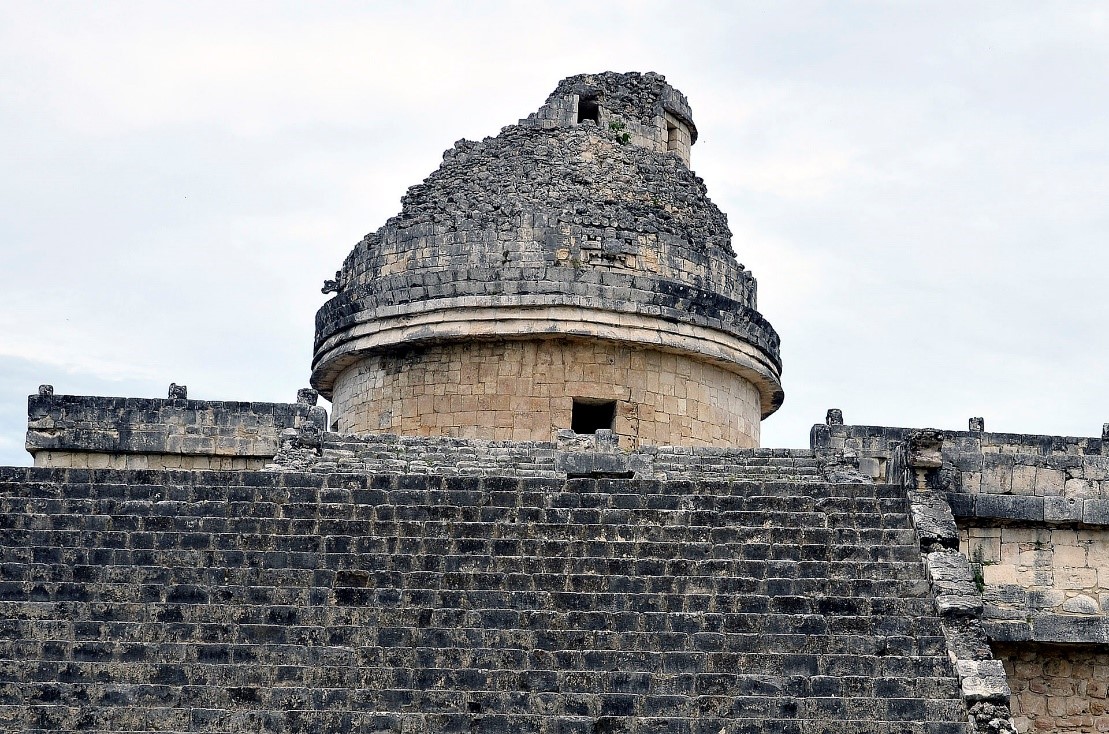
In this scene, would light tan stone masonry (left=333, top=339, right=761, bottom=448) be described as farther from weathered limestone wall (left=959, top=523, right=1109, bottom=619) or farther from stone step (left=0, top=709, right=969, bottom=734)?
stone step (left=0, top=709, right=969, bottom=734)

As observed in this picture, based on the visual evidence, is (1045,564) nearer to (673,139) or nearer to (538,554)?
(538,554)

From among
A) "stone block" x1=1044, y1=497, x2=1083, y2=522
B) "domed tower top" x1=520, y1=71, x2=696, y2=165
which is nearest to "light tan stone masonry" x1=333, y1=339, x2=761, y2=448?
"domed tower top" x1=520, y1=71, x2=696, y2=165

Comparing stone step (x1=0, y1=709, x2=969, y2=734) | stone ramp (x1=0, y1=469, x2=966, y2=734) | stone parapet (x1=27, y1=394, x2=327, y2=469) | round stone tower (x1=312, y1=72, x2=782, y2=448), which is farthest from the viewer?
round stone tower (x1=312, y1=72, x2=782, y2=448)

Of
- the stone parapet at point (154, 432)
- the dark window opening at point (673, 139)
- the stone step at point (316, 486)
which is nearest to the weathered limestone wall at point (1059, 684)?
the stone step at point (316, 486)

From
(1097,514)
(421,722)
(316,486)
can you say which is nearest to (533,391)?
(316,486)

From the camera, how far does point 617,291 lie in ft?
57.5

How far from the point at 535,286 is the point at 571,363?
1.01m

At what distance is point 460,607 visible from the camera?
1166 cm

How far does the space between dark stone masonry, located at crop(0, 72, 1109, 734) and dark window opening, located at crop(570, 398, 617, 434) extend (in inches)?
1.7

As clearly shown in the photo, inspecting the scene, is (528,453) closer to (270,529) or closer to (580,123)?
(270,529)

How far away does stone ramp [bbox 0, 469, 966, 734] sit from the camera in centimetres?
1088

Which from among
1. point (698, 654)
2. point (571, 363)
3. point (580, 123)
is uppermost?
point (580, 123)

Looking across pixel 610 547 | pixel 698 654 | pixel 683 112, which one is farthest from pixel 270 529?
pixel 683 112

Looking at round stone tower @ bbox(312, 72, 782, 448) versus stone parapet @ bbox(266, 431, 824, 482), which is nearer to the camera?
stone parapet @ bbox(266, 431, 824, 482)
